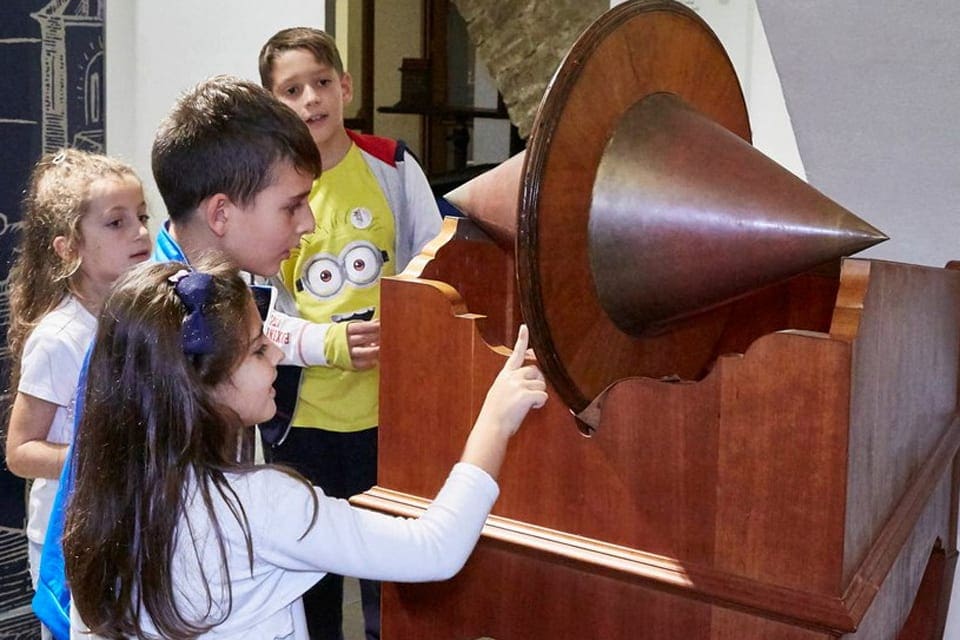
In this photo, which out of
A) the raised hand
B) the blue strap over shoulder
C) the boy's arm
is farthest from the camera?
the boy's arm

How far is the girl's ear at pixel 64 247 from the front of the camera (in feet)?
6.10

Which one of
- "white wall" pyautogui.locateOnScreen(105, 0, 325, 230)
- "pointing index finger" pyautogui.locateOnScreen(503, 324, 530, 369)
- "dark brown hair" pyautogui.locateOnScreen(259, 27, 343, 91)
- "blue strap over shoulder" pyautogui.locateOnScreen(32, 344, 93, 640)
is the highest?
"white wall" pyautogui.locateOnScreen(105, 0, 325, 230)

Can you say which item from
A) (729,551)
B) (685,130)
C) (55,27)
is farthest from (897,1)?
(55,27)

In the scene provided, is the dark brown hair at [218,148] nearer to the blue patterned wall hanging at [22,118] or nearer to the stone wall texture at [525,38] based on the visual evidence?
the blue patterned wall hanging at [22,118]

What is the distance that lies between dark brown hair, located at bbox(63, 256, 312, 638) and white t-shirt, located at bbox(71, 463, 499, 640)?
0.01 meters

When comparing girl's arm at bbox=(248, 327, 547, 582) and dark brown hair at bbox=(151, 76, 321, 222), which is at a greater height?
dark brown hair at bbox=(151, 76, 321, 222)

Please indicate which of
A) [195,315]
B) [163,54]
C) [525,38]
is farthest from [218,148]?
[525,38]

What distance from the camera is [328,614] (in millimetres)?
2133

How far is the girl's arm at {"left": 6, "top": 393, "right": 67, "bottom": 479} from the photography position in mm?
1755

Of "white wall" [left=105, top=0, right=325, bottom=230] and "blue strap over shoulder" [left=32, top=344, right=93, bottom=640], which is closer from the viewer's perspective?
"blue strap over shoulder" [left=32, top=344, right=93, bottom=640]

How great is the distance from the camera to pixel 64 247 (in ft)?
6.10

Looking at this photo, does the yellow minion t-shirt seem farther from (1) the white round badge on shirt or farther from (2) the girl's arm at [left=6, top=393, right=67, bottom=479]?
(2) the girl's arm at [left=6, top=393, right=67, bottom=479]

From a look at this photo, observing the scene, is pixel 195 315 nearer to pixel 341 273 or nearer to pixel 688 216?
pixel 688 216

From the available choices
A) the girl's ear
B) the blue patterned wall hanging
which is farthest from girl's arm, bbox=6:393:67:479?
the blue patterned wall hanging
